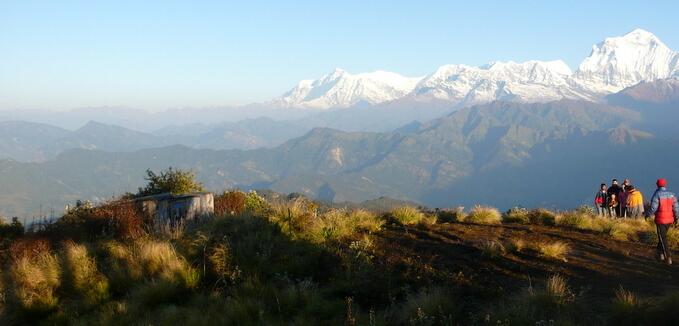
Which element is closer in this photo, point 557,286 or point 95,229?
point 557,286

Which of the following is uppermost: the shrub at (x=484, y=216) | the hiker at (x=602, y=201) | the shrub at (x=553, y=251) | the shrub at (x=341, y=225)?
the shrub at (x=341, y=225)

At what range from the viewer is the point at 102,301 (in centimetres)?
851

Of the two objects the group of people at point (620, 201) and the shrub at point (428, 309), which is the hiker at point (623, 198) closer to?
the group of people at point (620, 201)

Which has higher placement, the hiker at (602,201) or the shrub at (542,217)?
the shrub at (542,217)

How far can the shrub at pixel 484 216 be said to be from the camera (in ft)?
48.2

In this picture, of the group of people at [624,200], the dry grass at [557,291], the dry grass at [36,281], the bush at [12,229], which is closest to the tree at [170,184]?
the bush at [12,229]

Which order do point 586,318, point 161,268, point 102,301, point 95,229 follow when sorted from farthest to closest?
point 95,229, point 161,268, point 102,301, point 586,318

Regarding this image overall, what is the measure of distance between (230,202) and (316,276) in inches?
302

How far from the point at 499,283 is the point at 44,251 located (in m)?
8.85

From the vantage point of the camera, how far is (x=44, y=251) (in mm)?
10352

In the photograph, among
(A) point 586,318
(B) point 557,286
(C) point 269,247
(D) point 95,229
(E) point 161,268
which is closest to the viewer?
(A) point 586,318

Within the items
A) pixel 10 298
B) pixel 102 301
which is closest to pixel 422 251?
pixel 102 301

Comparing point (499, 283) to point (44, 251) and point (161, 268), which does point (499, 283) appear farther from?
point (44, 251)

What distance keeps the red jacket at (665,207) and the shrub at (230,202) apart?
10.9 meters
